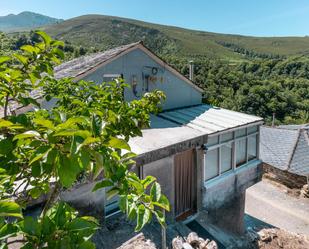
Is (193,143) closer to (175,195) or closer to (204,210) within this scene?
(175,195)

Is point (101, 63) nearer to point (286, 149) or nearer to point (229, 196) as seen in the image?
point (229, 196)

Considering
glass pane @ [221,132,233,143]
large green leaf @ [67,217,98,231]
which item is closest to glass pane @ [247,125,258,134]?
glass pane @ [221,132,233,143]

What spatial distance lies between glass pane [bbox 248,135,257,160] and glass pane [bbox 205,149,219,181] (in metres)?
3.14

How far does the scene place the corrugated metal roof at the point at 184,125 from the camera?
10770 mm

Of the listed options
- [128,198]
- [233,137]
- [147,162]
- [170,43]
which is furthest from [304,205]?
[170,43]

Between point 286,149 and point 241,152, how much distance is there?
22215mm

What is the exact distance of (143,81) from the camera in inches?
636

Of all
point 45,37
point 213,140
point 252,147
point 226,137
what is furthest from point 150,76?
point 45,37

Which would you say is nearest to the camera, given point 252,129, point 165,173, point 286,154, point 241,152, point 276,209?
point 165,173

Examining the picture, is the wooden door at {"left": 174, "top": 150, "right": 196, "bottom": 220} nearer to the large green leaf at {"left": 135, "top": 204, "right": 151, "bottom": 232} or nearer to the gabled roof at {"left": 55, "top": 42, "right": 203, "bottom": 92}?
the gabled roof at {"left": 55, "top": 42, "right": 203, "bottom": 92}

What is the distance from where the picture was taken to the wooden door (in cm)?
1211

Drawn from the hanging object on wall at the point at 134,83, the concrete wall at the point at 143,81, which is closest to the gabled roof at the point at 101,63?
the concrete wall at the point at 143,81

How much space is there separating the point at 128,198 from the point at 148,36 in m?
179

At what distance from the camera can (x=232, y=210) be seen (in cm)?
1542
